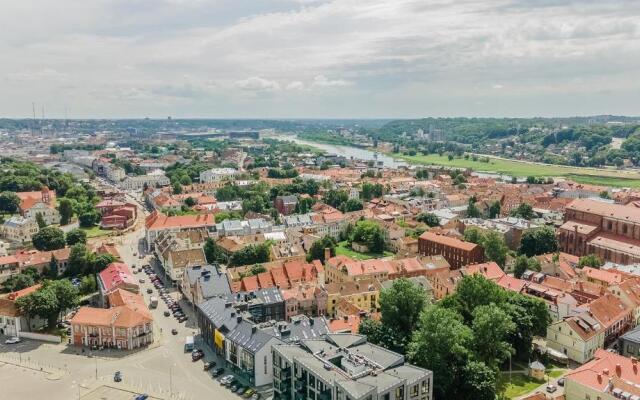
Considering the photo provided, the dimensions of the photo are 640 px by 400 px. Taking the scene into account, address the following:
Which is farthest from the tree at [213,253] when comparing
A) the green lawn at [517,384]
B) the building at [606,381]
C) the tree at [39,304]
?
the building at [606,381]

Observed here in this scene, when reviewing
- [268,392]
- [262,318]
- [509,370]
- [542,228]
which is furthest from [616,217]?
[268,392]

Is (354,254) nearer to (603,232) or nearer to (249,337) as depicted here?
(603,232)

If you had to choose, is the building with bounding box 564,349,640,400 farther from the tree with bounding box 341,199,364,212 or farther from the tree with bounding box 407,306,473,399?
the tree with bounding box 341,199,364,212

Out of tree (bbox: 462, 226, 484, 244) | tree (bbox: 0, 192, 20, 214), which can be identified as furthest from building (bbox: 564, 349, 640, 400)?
tree (bbox: 0, 192, 20, 214)

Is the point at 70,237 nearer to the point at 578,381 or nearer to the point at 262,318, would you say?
the point at 262,318

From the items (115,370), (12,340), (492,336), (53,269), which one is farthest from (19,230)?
(492,336)
